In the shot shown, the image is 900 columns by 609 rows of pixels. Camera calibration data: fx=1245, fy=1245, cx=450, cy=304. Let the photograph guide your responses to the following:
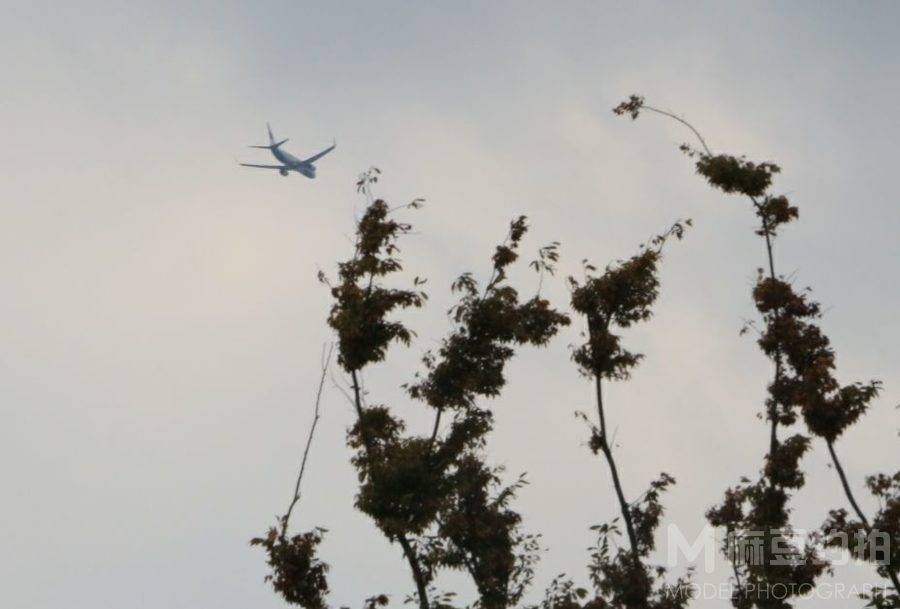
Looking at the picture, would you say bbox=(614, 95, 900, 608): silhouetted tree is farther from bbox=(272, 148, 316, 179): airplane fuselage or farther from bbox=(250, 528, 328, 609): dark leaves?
bbox=(272, 148, 316, 179): airplane fuselage

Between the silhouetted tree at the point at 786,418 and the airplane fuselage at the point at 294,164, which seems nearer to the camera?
the silhouetted tree at the point at 786,418

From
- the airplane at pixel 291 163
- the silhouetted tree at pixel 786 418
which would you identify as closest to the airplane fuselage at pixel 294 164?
the airplane at pixel 291 163

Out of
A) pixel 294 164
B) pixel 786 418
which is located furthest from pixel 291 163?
pixel 786 418

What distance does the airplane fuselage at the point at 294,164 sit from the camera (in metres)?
135

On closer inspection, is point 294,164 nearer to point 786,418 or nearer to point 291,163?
point 291,163

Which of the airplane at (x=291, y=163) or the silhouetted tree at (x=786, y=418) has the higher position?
the airplane at (x=291, y=163)

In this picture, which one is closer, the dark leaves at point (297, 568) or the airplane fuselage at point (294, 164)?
the dark leaves at point (297, 568)

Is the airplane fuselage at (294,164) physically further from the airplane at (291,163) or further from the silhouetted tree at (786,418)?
the silhouetted tree at (786,418)

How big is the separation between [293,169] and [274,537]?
11609 centimetres

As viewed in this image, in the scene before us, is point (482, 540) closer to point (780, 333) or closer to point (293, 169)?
point (780, 333)

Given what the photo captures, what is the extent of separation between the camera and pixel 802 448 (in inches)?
952

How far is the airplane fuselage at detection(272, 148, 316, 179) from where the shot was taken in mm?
135250

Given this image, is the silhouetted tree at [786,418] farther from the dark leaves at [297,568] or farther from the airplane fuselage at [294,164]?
the airplane fuselage at [294,164]

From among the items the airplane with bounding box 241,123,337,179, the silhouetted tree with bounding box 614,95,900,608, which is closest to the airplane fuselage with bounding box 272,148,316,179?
the airplane with bounding box 241,123,337,179
